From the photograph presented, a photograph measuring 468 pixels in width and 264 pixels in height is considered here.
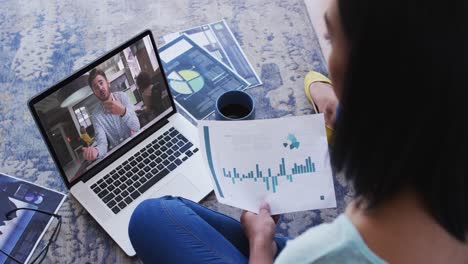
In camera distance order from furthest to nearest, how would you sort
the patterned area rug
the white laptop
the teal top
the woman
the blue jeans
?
the patterned area rug
the white laptop
the blue jeans
the teal top
the woman

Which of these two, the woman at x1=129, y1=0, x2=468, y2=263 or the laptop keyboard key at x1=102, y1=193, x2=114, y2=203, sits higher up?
the woman at x1=129, y1=0, x2=468, y2=263

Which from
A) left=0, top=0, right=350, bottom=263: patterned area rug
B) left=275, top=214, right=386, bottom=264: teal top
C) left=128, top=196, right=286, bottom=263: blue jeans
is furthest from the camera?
left=0, top=0, right=350, bottom=263: patterned area rug

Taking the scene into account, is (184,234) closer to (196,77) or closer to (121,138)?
(121,138)

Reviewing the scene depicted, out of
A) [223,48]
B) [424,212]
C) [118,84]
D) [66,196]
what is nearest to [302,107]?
[223,48]

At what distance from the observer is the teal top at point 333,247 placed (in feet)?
1.69

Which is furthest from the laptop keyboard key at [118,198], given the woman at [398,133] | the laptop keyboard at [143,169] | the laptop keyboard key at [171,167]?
the woman at [398,133]

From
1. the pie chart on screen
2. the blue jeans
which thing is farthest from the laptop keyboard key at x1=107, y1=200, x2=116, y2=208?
the pie chart on screen

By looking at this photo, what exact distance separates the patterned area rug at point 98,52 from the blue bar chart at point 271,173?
14cm

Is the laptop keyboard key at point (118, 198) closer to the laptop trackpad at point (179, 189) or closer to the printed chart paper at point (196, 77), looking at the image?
the laptop trackpad at point (179, 189)

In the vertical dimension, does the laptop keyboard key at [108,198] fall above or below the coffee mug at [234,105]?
below

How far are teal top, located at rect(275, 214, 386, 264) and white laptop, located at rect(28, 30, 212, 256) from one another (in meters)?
0.45

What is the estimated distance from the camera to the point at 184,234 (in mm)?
811

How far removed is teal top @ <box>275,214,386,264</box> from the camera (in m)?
0.52

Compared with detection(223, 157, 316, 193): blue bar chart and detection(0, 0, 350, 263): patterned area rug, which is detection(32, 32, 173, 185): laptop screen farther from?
detection(223, 157, 316, 193): blue bar chart
